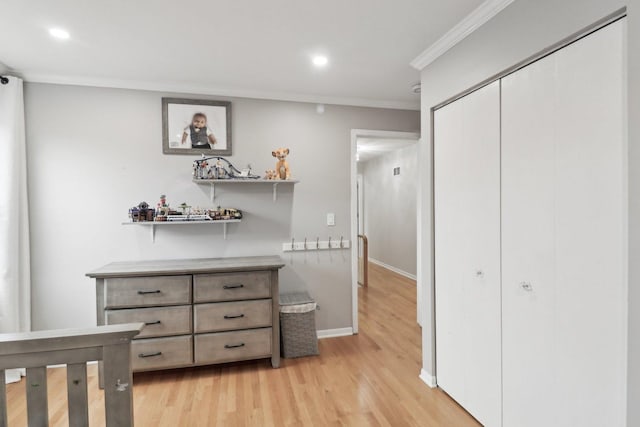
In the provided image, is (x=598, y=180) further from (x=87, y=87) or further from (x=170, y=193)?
(x=87, y=87)

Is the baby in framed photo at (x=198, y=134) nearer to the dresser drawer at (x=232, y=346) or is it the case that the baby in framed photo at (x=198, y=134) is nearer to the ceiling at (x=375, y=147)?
the dresser drawer at (x=232, y=346)

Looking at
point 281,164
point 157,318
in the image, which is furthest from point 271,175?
point 157,318

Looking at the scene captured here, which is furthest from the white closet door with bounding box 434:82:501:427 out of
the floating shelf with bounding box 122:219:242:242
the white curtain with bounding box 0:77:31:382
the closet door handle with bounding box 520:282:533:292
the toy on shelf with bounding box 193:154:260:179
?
the white curtain with bounding box 0:77:31:382

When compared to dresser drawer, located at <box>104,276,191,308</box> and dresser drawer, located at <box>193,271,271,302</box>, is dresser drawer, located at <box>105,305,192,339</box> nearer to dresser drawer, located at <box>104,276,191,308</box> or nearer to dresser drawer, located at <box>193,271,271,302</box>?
dresser drawer, located at <box>104,276,191,308</box>

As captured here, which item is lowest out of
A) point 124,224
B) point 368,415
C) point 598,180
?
point 368,415

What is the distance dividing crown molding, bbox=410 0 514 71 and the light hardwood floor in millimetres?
2338

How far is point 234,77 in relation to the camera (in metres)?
2.70

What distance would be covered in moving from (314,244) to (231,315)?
104 centimetres

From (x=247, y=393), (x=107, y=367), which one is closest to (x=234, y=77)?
(x=107, y=367)

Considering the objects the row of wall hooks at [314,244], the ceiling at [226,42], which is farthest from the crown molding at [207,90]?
the row of wall hooks at [314,244]

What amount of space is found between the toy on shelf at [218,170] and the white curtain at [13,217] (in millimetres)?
1279

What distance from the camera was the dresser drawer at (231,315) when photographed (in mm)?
2494

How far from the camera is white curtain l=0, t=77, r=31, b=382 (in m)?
2.38

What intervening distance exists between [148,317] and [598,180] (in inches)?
109
